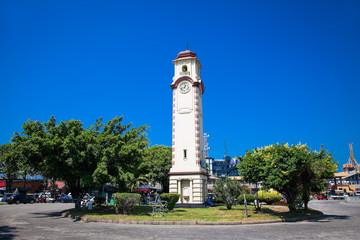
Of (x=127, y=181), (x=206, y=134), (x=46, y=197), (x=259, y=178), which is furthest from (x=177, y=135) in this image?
(x=206, y=134)

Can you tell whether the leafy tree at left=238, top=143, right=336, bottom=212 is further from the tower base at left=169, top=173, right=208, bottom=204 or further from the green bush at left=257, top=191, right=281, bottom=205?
the green bush at left=257, top=191, right=281, bottom=205

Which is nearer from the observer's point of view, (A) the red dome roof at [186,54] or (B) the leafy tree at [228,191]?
Result: (B) the leafy tree at [228,191]

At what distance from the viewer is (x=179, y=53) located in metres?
33.9

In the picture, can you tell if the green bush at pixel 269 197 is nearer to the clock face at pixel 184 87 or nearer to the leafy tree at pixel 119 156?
the clock face at pixel 184 87

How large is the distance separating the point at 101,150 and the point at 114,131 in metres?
3.81

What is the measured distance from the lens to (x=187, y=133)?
31.1m

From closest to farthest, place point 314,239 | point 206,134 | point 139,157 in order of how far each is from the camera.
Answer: point 314,239 < point 139,157 < point 206,134

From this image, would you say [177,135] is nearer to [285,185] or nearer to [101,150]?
[101,150]

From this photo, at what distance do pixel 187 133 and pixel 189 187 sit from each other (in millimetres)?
6218

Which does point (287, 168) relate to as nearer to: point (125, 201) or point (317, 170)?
point (317, 170)

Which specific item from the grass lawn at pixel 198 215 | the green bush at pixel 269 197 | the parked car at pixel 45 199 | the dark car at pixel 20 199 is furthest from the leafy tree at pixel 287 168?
the parked car at pixel 45 199

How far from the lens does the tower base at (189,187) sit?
94.0 feet

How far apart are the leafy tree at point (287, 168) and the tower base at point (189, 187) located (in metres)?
10.3

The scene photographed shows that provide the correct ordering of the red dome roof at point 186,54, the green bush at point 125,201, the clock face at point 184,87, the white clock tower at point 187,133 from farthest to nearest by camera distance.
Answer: the red dome roof at point 186,54 → the clock face at point 184,87 → the white clock tower at point 187,133 → the green bush at point 125,201
